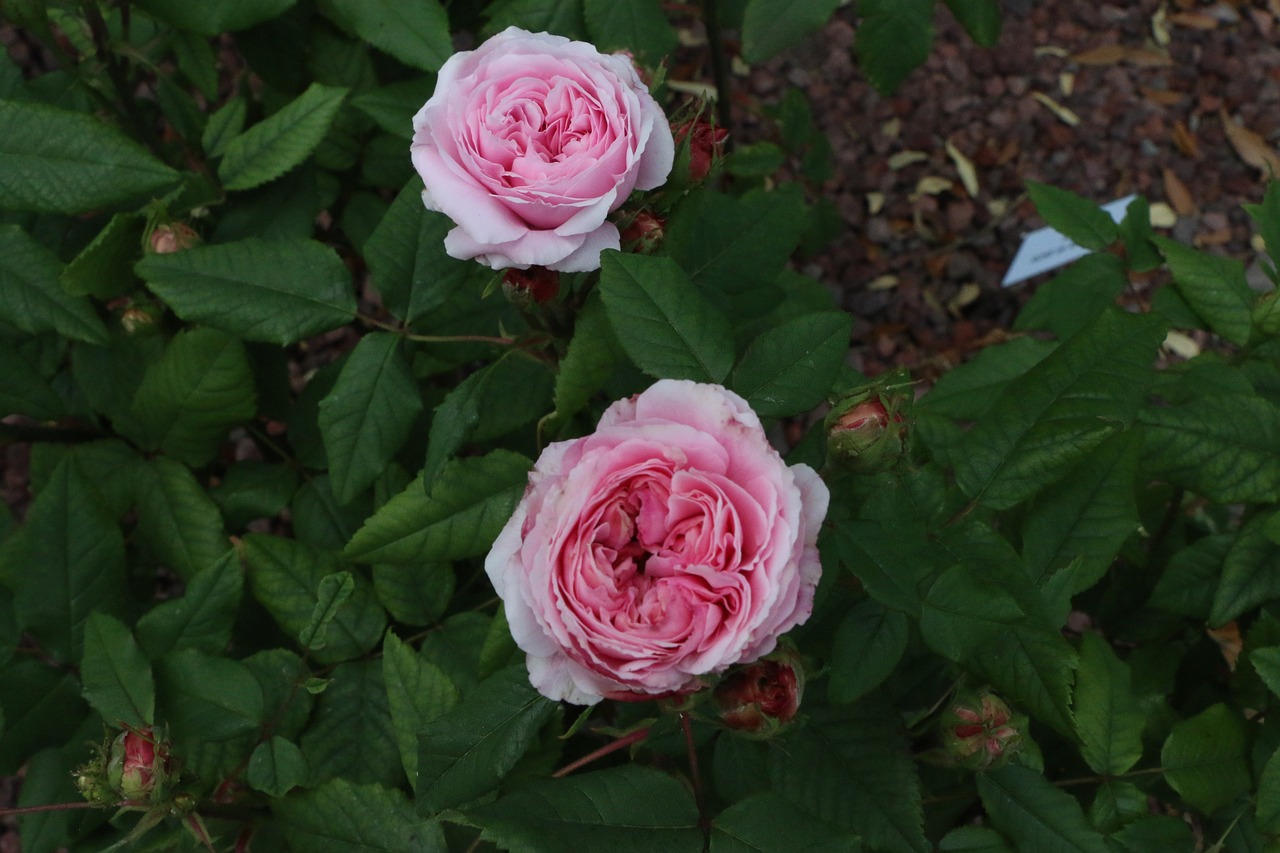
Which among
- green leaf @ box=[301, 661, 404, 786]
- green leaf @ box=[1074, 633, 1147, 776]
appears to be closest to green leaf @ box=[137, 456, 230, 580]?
green leaf @ box=[301, 661, 404, 786]

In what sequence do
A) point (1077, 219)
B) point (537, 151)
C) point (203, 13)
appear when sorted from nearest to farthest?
point (537, 151), point (203, 13), point (1077, 219)

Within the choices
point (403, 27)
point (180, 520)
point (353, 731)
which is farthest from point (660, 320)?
point (180, 520)

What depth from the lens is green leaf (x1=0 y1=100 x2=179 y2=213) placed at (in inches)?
47.8

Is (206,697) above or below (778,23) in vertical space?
below

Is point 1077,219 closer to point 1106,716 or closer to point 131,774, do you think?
point 1106,716

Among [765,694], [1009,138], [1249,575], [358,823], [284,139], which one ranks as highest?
[284,139]

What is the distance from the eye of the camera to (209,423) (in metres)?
1.45

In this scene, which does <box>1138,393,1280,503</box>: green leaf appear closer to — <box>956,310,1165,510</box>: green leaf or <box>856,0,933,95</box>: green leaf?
<box>956,310,1165,510</box>: green leaf

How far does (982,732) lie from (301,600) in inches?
34.2

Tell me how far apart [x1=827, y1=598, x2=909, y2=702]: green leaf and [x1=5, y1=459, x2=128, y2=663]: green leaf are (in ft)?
3.18

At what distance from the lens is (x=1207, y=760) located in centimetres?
115

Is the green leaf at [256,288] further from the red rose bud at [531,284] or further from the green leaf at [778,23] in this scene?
the green leaf at [778,23]

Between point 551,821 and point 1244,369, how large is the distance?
1.05 meters

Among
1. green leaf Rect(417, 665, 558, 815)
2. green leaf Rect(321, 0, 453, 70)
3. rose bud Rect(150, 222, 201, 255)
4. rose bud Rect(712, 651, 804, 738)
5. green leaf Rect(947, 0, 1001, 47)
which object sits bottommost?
green leaf Rect(417, 665, 558, 815)
